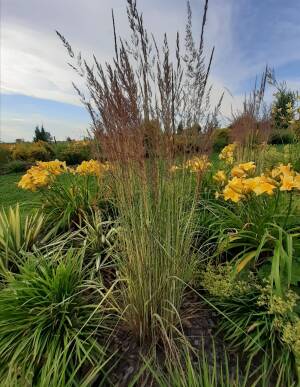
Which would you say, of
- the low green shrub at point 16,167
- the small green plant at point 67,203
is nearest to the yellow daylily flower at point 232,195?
the small green plant at point 67,203

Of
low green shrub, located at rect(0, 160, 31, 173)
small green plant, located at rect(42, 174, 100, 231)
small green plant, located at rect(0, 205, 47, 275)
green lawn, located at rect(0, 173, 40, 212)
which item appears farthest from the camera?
low green shrub, located at rect(0, 160, 31, 173)

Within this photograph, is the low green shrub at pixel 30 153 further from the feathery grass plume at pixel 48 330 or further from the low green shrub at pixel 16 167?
the feathery grass plume at pixel 48 330

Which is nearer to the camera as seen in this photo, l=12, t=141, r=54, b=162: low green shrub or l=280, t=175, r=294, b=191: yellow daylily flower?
l=280, t=175, r=294, b=191: yellow daylily flower

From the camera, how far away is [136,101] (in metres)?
1.59

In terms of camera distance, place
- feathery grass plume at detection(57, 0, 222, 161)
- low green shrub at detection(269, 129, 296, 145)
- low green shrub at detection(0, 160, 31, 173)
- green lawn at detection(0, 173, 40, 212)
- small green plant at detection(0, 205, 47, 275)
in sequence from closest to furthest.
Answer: feathery grass plume at detection(57, 0, 222, 161)
small green plant at detection(0, 205, 47, 275)
low green shrub at detection(269, 129, 296, 145)
green lawn at detection(0, 173, 40, 212)
low green shrub at detection(0, 160, 31, 173)

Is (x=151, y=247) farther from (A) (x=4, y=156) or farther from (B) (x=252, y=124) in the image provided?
(A) (x=4, y=156)

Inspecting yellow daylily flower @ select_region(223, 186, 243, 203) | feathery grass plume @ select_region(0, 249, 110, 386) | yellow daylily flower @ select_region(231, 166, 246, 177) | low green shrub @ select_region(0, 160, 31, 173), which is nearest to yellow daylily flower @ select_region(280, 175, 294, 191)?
yellow daylily flower @ select_region(223, 186, 243, 203)

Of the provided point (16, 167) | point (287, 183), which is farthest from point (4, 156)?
point (287, 183)

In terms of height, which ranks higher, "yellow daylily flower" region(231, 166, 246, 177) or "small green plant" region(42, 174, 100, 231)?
"yellow daylily flower" region(231, 166, 246, 177)

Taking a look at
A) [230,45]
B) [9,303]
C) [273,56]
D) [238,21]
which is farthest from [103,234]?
[273,56]

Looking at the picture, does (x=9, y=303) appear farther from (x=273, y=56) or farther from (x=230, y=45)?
(x=273, y=56)

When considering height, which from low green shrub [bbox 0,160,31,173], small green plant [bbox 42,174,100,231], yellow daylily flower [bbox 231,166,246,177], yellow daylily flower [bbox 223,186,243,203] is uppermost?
yellow daylily flower [bbox 231,166,246,177]

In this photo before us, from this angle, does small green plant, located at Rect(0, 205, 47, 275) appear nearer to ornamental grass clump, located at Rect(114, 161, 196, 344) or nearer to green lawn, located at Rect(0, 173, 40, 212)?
ornamental grass clump, located at Rect(114, 161, 196, 344)

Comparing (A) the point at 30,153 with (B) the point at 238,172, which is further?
(A) the point at 30,153
